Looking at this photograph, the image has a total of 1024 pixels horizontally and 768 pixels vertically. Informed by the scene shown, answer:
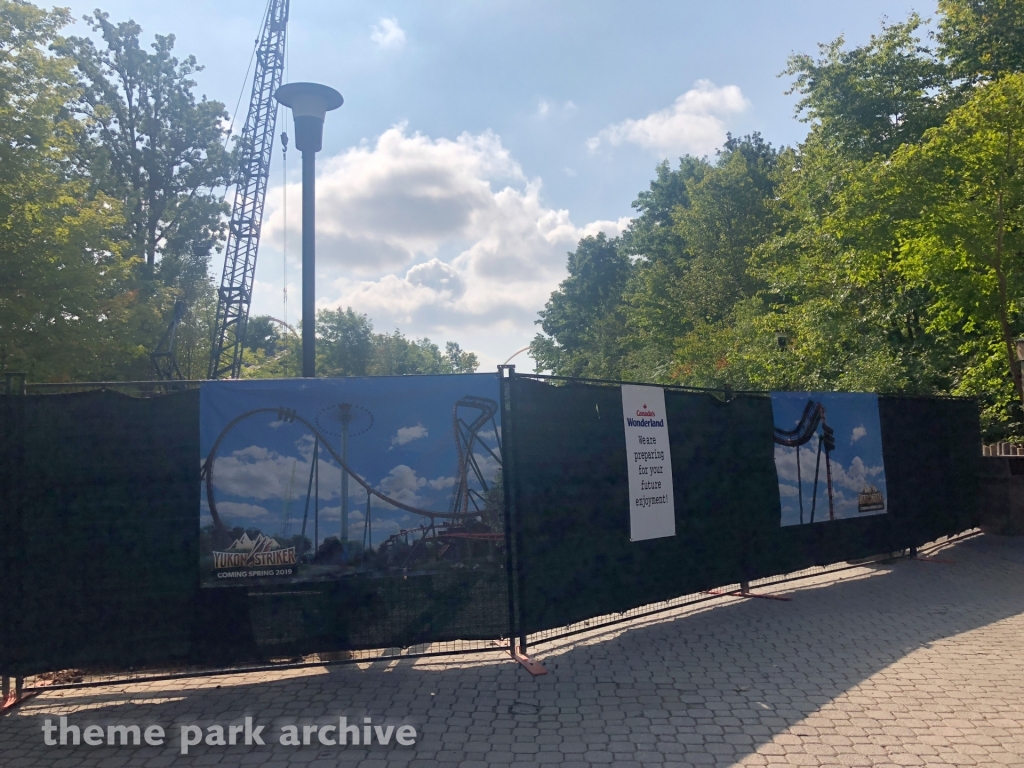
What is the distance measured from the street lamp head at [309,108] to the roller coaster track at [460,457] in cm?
385

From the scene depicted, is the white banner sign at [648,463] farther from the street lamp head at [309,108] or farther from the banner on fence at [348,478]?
the street lamp head at [309,108]

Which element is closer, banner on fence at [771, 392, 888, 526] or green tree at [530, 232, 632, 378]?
banner on fence at [771, 392, 888, 526]

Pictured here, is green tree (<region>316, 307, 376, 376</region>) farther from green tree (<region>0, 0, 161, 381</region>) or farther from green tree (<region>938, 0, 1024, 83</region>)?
green tree (<region>938, 0, 1024, 83</region>)

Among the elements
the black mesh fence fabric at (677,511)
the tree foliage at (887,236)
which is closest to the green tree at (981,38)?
the tree foliage at (887,236)

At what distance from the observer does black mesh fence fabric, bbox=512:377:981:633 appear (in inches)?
247

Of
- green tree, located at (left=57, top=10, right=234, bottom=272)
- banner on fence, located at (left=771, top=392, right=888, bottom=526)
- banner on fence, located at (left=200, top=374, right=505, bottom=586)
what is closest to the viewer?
banner on fence, located at (left=200, top=374, right=505, bottom=586)

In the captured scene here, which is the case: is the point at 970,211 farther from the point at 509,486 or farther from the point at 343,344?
the point at 343,344

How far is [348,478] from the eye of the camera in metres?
5.86

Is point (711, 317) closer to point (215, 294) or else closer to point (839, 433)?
point (839, 433)

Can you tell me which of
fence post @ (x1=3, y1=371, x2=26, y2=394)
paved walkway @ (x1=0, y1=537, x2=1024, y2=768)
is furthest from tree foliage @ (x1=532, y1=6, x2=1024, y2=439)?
fence post @ (x1=3, y1=371, x2=26, y2=394)

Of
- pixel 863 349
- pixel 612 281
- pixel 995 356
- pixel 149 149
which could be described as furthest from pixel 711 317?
pixel 149 149

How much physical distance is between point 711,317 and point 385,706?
1128 inches

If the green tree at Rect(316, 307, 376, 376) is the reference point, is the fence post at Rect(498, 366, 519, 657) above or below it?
below

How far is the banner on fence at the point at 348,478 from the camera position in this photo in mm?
5637
